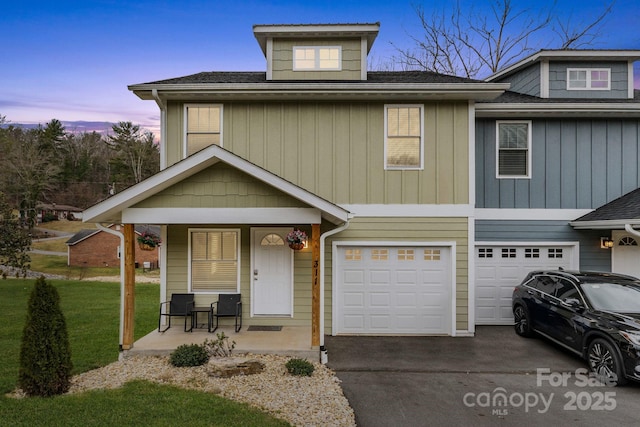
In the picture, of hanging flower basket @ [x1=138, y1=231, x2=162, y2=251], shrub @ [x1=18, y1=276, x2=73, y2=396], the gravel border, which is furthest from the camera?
hanging flower basket @ [x1=138, y1=231, x2=162, y2=251]

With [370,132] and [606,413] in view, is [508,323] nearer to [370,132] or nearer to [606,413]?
[606,413]

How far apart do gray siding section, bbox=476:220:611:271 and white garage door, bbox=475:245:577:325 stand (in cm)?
28

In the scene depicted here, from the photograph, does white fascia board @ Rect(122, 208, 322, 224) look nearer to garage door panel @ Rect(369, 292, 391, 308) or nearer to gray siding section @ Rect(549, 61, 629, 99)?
garage door panel @ Rect(369, 292, 391, 308)

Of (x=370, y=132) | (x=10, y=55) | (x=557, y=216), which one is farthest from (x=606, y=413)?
(x=10, y=55)

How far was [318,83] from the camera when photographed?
820cm

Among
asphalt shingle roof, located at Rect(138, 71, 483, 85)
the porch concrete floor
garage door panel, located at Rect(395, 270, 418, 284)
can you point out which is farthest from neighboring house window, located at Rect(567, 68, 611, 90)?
the porch concrete floor

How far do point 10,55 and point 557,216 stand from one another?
36.2 metres

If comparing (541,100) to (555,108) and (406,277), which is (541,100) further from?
(406,277)

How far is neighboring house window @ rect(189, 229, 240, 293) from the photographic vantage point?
842 centimetres

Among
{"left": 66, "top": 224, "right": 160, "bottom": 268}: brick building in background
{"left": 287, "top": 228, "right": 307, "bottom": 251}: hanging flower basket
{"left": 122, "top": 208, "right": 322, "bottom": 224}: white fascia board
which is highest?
{"left": 122, "top": 208, "right": 322, "bottom": 224}: white fascia board

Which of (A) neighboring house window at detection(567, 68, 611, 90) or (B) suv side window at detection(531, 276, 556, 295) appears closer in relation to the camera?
(B) suv side window at detection(531, 276, 556, 295)

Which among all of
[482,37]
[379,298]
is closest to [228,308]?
[379,298]

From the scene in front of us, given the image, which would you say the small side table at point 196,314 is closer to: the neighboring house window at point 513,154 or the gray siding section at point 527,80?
the neighboring house window at point 513,154

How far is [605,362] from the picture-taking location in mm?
5809
